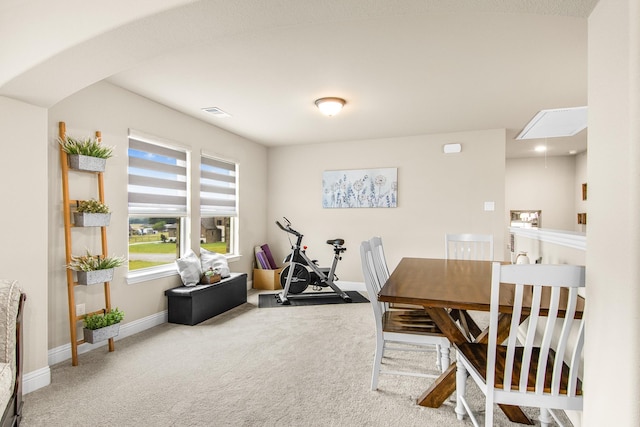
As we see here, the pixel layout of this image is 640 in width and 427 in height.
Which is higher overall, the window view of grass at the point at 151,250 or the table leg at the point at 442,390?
the window view of grass at the point at 151,250

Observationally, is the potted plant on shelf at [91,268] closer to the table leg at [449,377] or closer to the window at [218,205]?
the window at [218,205]

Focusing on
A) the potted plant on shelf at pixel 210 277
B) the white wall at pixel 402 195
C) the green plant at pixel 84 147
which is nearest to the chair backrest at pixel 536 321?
the green plant at pixel 84 147

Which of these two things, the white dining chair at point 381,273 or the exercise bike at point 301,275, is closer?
the white dining chair at point 381,273

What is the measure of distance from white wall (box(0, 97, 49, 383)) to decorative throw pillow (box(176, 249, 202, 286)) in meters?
1.59

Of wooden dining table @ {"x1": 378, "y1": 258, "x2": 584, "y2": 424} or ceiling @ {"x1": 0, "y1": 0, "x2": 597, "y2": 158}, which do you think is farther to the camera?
wooden dining table @ {"x1": 378, "y1": 258, "x2": 584, "y2": 424}

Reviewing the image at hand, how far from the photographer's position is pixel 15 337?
74.4 inches

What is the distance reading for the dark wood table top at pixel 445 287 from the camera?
182cm

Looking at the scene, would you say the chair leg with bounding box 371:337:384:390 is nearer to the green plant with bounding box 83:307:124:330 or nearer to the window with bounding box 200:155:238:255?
the green plant with bounding box 83:307:124:330

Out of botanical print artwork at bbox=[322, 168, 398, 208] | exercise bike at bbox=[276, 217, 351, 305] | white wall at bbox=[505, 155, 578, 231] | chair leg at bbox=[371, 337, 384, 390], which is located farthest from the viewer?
white wall at bbox=[505, 155, 578, 231]

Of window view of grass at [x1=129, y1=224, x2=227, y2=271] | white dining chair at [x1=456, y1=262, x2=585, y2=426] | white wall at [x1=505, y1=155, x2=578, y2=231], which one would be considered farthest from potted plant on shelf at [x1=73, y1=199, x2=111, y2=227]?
white wall at [x1=505, y1=155, x2=578, y2=231]

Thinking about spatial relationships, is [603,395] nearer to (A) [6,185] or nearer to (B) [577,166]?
(A) [6,185]

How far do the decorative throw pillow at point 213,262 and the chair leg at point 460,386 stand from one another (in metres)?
3.22

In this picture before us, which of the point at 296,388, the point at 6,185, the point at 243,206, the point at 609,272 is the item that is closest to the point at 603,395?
the point at 609,272

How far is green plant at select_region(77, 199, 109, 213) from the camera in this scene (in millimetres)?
2887
